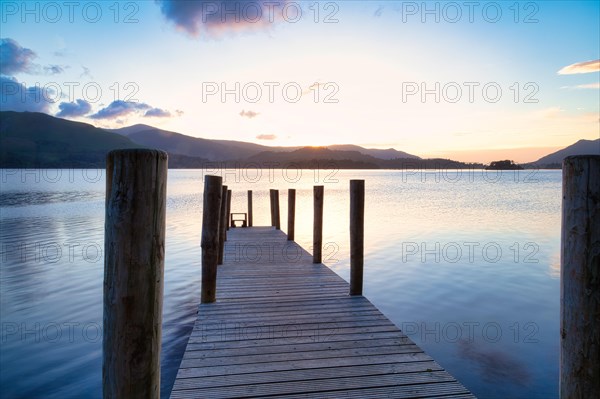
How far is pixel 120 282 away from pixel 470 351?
850cm

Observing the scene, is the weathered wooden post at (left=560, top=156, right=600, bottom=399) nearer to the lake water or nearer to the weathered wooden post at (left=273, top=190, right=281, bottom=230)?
the lake water

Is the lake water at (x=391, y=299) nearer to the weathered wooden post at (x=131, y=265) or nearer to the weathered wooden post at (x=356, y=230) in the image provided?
the weathered wooden post at (x=356, y=230)

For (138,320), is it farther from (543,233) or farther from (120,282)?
(543,233)

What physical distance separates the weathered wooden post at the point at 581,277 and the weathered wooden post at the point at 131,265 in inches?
109

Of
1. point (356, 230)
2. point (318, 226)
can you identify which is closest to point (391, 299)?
point (318, 226)

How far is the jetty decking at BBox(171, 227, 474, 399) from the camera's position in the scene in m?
3.76

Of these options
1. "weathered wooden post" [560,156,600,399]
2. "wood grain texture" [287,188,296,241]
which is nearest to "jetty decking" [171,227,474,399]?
"weathered wooden post" [560,156,600,399]

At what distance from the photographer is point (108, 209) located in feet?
8.26

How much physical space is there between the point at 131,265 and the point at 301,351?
273 centimetres

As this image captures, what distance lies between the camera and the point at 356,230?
7074mm

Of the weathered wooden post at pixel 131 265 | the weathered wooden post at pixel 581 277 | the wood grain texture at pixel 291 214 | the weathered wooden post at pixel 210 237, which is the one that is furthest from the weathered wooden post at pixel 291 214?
the weathered wooden post at pixel 581 277

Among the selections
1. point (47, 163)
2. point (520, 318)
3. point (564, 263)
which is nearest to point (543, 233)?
point (520, 318)

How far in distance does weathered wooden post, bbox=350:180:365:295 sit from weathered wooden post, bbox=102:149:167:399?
4804mm

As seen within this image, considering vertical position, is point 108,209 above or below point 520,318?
above
